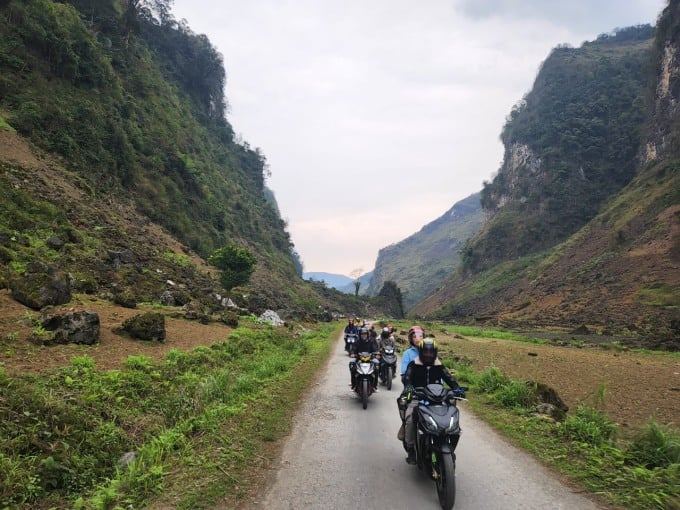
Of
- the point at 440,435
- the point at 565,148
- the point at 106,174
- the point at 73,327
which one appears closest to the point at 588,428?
the point at 440,435

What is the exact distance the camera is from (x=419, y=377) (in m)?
6.50

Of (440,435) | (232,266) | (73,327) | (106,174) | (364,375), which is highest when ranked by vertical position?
(106,174)

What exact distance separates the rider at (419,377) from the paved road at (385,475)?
515 mm

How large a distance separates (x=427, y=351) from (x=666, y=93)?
100 m

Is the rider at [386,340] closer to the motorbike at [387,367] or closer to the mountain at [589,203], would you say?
the motorbike at [387,367]

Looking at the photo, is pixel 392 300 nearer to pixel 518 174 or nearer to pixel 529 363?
pixel 518 174

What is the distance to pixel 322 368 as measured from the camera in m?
17.0

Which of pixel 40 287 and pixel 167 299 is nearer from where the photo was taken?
pixel 40 287

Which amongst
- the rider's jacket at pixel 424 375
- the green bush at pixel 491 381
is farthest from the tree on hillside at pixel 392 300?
the rider's jacket at pixel 424 375

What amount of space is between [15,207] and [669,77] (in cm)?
10272

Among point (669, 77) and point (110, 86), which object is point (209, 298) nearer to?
point (110, 86)

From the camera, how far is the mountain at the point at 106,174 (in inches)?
827

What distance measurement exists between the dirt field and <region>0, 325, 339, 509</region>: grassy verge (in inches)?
47.5

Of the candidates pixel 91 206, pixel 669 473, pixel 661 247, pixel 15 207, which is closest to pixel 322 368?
pixel 669 473
